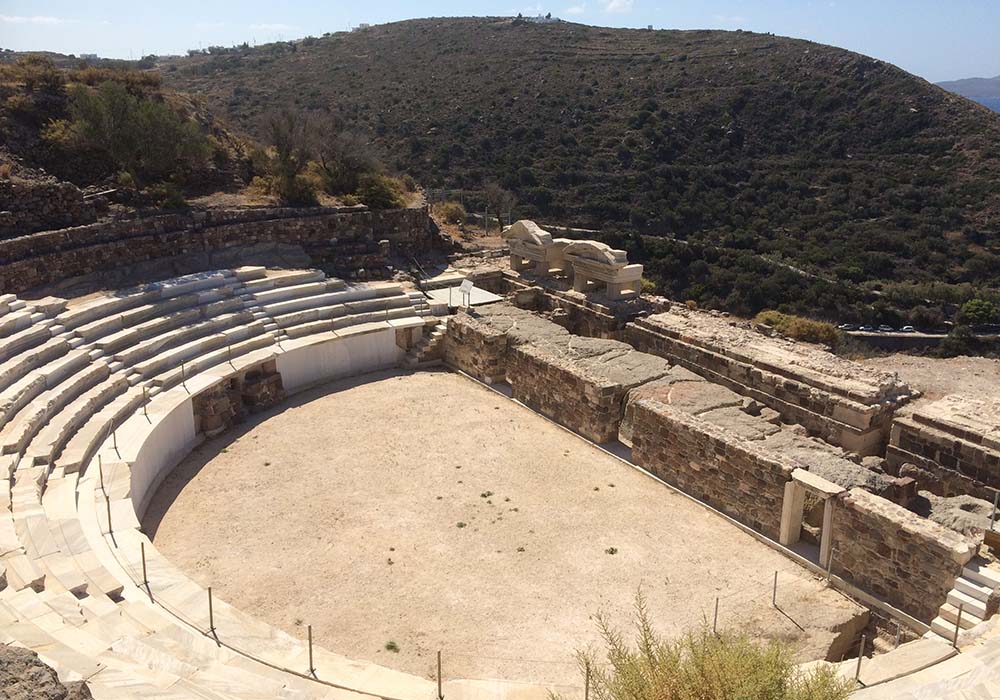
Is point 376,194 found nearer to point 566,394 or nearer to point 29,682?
point 566,394

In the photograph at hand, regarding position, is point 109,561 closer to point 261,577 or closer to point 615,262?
point 261,577

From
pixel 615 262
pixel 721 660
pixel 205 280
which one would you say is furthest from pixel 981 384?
pixel 205 280

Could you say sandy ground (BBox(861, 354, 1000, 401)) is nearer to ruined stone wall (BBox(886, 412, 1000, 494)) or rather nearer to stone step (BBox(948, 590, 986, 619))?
ruined stone wall (BBox(886, 412, 1000, 494))

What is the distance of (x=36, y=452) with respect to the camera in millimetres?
10469

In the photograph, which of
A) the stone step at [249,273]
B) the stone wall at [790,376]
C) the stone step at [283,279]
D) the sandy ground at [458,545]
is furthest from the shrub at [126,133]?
the stone wall at [790,376]

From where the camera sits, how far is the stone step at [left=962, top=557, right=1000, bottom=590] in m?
8.30

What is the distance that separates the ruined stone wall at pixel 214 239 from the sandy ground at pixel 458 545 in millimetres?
5560

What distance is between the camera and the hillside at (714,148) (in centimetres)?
3069

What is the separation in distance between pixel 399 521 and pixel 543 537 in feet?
6.98

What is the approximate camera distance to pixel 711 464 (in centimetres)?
1134

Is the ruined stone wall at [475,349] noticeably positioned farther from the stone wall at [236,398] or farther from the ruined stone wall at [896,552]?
the ruined stone wall at [896,552]

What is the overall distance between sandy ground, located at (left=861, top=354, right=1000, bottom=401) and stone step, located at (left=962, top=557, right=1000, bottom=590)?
7.74m

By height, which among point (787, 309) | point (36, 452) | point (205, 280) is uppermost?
point (205, 280)

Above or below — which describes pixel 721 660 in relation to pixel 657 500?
above
